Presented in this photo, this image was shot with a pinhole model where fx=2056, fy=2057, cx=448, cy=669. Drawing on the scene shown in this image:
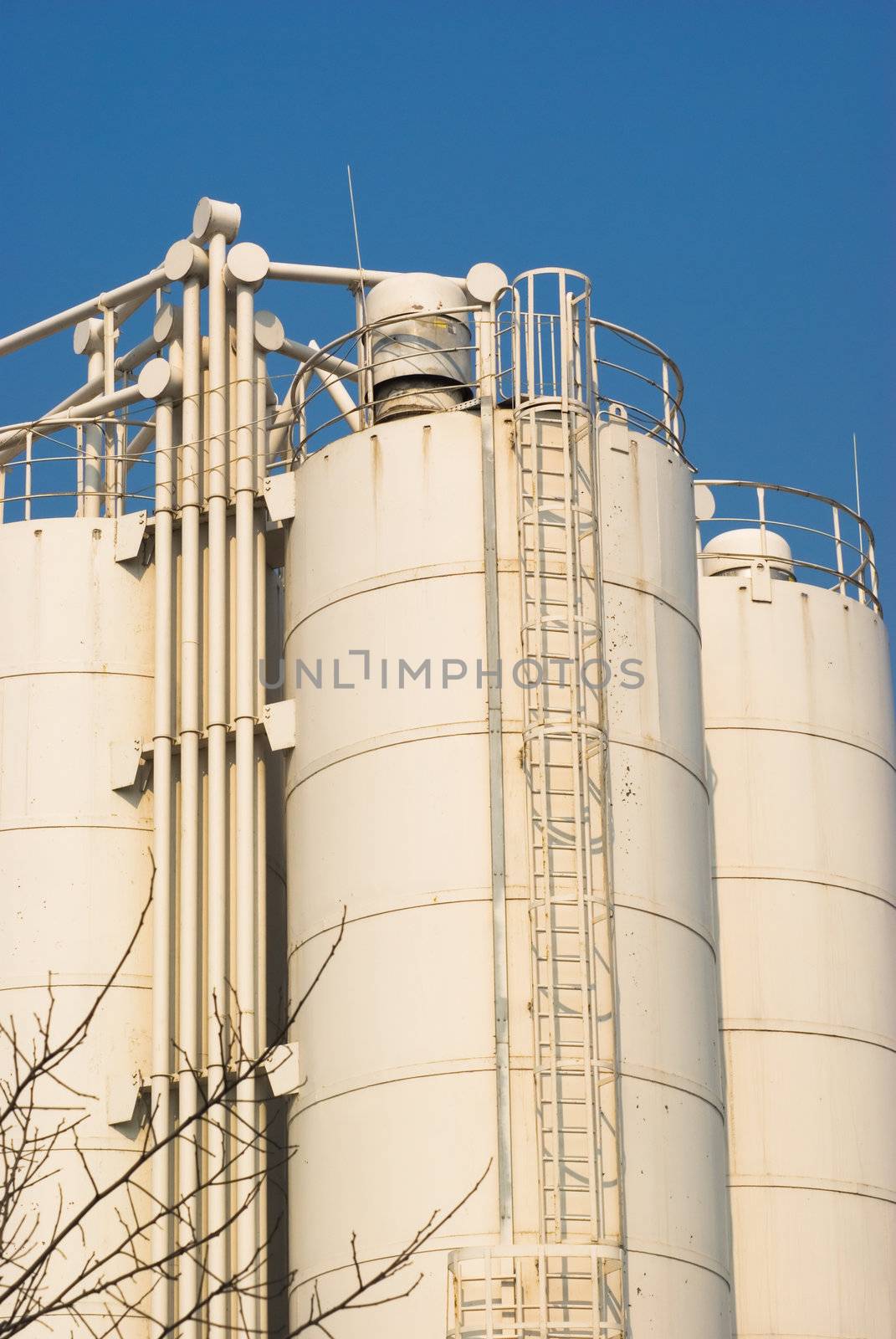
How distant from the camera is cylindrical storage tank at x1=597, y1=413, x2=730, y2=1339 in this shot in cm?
2006

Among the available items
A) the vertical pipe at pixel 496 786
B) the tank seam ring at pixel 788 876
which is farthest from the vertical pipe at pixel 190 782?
the tank seam ring at pixel 788 876

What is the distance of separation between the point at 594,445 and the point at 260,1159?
8.63 meters

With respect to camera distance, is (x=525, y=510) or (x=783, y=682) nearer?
(x=525, y=510)

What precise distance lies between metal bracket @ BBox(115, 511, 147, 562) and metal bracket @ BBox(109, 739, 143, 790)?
2.39 m

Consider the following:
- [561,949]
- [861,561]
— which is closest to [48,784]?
[561,949]

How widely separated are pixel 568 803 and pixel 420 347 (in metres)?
6.22

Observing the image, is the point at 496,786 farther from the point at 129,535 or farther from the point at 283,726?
the point at 129,535

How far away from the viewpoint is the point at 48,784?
2420cm

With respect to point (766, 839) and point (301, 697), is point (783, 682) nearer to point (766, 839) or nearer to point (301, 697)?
point (766, 839)

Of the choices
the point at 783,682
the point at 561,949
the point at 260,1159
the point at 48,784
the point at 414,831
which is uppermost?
the point at 783,682

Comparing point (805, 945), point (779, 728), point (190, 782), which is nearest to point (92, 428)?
point (190, 782)

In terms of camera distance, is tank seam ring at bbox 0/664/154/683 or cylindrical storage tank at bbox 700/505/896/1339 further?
tank seam ring at bbox 0/664/154/683

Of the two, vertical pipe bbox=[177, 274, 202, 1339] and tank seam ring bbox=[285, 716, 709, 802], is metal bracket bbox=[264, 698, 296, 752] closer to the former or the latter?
tank seam ring bbox=[285, 716, 709, 802]

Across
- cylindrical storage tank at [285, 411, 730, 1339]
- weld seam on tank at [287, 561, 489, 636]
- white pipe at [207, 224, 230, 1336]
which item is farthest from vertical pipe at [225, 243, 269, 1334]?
weld seam on tank at [287, 561, 489, 636]
